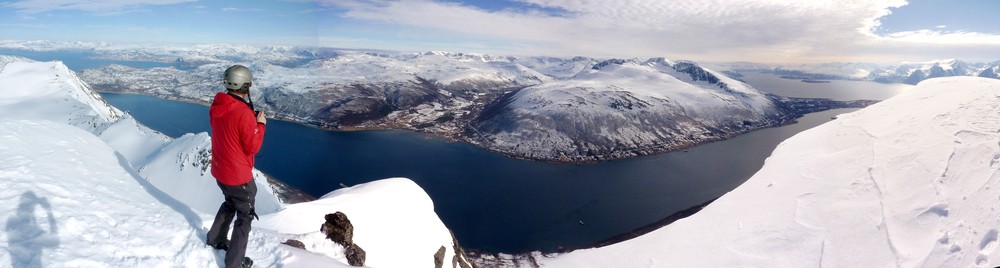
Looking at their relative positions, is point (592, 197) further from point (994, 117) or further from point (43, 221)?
point (43, 221)

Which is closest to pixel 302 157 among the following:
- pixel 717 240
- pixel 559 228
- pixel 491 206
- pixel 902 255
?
pixel 491 206

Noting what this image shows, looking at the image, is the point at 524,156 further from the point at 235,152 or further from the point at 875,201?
the point at 235,152

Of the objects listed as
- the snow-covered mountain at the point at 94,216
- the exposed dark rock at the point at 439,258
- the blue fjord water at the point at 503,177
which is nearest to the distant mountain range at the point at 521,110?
the blue fjord water at the point at 503,177

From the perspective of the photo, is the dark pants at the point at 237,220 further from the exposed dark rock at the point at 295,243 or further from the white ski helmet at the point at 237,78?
the exposed dark rock at the point at 295,243

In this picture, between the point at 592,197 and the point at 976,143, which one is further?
the point at 592,197

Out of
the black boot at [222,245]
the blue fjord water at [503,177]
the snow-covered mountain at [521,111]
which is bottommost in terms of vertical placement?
the blue fjord water at [503,177]

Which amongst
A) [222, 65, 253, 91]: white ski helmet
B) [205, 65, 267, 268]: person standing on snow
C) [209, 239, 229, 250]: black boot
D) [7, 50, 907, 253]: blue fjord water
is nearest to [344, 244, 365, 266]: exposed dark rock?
[209, 239, 229, 250]: black boot

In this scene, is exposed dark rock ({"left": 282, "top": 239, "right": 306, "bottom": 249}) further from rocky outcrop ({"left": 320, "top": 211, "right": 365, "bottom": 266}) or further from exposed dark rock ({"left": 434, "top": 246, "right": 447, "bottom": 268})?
exposed dark rock ({"left": 434, "top": 246, "right": 447, "bottom": 268})
